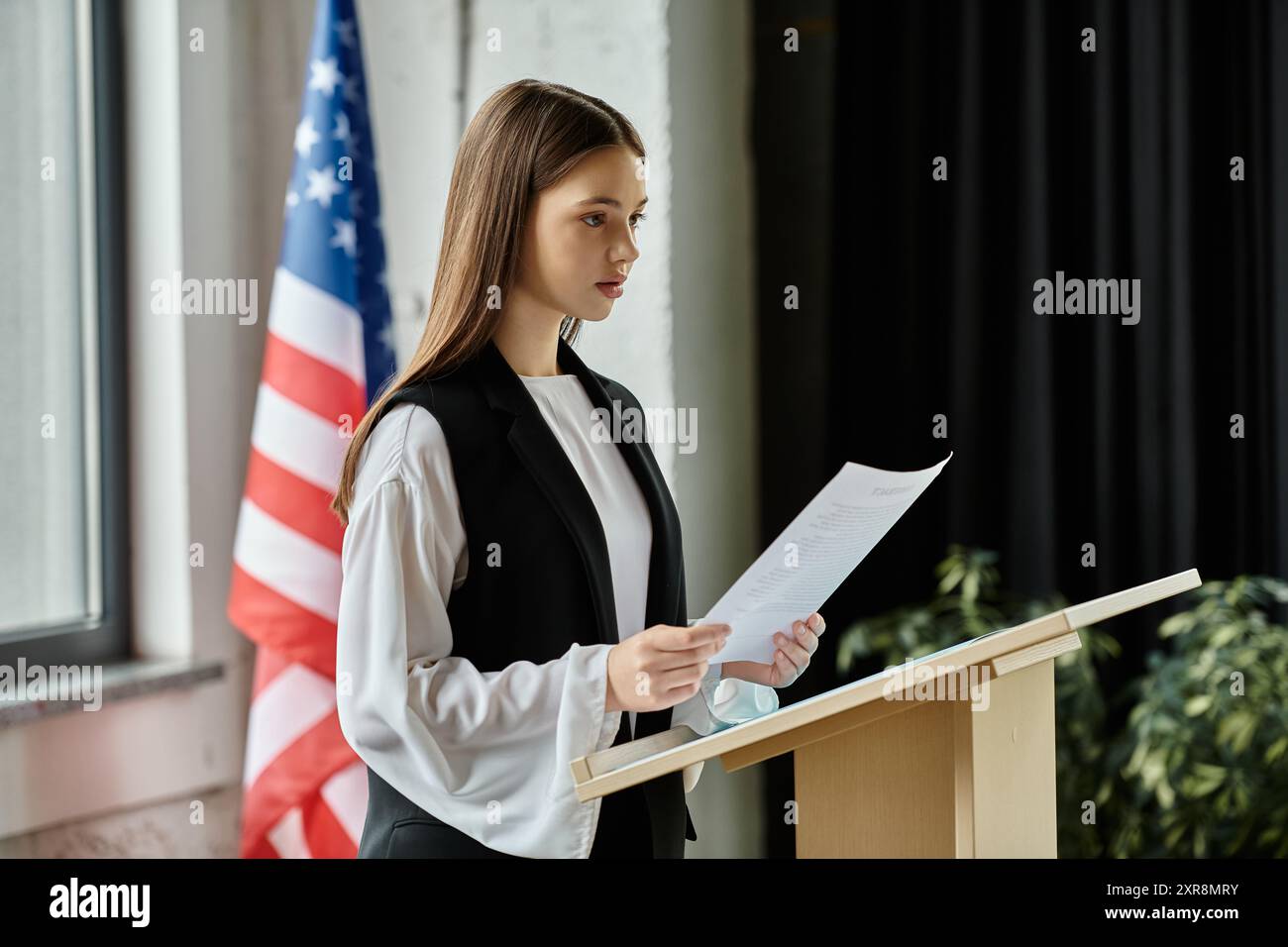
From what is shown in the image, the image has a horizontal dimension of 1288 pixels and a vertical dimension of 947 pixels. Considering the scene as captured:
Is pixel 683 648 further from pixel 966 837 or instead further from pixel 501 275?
pixel 501 275

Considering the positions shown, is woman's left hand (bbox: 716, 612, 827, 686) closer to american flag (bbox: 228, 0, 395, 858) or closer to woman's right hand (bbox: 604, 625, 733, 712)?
woman's right hand (bbox: 604, 625, 733, 712)

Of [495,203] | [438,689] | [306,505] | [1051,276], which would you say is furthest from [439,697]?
[1051,276]

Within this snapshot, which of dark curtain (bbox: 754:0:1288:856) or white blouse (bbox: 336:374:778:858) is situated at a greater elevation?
dark curtain (bbox: 754:0:1288:856)

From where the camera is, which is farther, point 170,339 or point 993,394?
point 993,394

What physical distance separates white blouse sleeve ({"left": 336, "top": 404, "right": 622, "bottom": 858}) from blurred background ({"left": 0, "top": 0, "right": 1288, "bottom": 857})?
1.22 m

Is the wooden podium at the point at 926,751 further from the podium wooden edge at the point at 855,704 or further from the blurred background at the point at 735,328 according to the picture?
the blurred background at the point at 735,328

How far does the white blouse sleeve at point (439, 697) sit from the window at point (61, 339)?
1.33 m

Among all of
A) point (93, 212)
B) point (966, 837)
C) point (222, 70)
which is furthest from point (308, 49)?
point (966, 837)

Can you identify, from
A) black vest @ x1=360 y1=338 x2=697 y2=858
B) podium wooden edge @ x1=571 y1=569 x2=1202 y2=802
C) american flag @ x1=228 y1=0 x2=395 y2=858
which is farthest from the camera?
american flag @ x1=228 y1=0 x2=395 y2=858

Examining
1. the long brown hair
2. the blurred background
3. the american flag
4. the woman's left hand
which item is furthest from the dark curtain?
the long brown hair

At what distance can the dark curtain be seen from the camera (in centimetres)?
233

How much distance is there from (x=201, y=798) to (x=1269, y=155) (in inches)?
93.5
